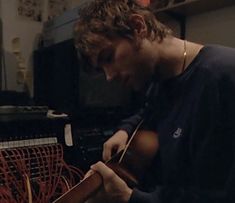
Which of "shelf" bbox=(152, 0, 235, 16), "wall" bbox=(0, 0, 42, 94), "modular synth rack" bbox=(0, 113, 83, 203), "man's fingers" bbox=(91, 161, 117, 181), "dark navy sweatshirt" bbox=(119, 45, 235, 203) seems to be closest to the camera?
"dark navy sweatshirt" bbox=(119, 45, 235, 203)

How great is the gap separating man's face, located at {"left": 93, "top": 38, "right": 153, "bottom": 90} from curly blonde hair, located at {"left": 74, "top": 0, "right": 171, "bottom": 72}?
0.07 ft

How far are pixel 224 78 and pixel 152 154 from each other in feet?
1.07

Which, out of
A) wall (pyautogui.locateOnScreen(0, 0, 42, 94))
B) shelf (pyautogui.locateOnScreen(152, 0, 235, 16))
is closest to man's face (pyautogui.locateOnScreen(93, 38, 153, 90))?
shelf (pyautogui.locateOnScreen(152, 0, 235, 16))

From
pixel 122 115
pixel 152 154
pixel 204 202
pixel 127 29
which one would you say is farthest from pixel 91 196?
pixel 122 115

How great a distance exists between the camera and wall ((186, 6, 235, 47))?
1.78 m

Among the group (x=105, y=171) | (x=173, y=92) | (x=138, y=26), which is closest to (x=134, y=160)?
(x=105, y=171)

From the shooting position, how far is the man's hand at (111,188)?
0.99 metres

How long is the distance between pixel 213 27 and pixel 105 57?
104 cm

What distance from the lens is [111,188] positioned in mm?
1003

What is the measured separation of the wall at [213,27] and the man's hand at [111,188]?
1.07m

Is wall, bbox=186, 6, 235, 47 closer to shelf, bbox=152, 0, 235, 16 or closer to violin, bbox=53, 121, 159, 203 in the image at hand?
Result: shelf, bbox=152, 0, 235, 16

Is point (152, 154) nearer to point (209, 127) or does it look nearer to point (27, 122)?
point (209, 127)

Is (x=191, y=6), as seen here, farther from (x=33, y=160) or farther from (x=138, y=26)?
(x=33, y=160)

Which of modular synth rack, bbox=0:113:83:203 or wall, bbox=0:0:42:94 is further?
wall, bbox=0:0:42:94
